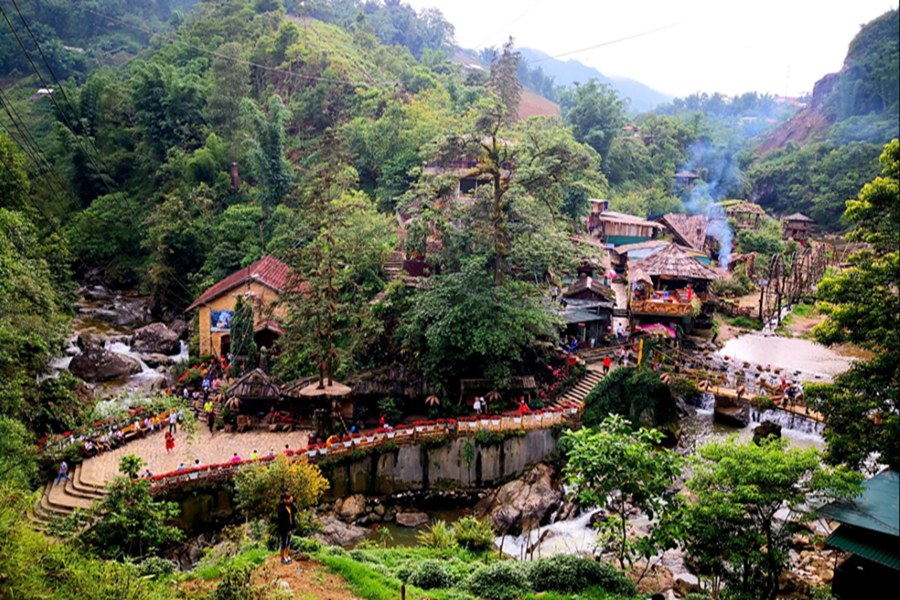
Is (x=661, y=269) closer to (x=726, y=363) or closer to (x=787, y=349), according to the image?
(x=726, y=363)

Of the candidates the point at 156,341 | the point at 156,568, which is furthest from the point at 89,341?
the point at 156,568

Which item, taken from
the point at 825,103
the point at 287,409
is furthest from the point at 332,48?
the point at 825,103

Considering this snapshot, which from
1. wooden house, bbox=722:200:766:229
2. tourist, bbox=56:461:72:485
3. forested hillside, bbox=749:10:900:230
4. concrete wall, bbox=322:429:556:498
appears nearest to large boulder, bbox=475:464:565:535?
concrete wall, bbox=322:429:556:498

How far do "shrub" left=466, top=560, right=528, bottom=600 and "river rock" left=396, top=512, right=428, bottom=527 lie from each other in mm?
6357

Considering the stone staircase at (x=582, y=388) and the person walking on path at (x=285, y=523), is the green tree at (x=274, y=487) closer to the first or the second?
the person walking on path at (x=285, y=523)

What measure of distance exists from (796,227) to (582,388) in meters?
37.1

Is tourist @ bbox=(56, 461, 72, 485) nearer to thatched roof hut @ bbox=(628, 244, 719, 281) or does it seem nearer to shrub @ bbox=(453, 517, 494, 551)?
shrub @ bbox=(453, 517, 494, 551)

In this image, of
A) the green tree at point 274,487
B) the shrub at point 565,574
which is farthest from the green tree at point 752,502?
the green tree at point 274,487

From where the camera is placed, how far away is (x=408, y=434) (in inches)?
750

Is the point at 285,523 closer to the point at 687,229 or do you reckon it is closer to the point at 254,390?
the point at 254,390

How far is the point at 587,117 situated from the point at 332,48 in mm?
26399

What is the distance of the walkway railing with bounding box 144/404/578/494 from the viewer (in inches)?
674

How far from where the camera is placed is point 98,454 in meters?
18.7

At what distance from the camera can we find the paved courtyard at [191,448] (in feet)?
59.4
